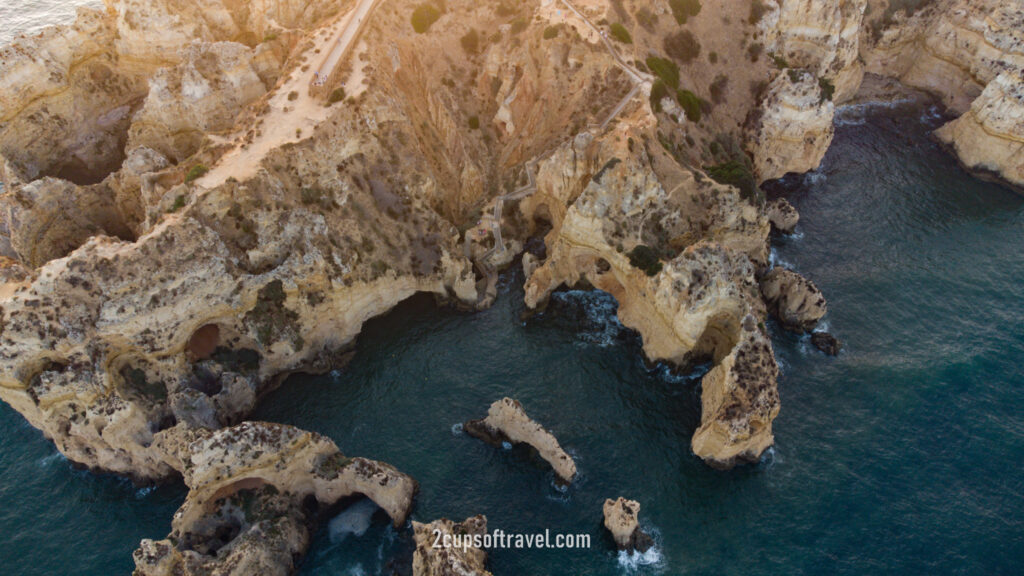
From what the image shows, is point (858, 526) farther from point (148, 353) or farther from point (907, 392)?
point (148, 353)

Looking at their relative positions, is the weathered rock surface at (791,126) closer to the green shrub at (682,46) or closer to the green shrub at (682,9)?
the green shrub at (682,46)

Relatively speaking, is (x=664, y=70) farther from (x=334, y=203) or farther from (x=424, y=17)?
(x=334, y=203)

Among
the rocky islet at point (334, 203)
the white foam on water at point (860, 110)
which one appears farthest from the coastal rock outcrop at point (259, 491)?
the white foam on water at point (860, 110)

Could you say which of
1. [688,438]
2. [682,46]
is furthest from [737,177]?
[688,438]

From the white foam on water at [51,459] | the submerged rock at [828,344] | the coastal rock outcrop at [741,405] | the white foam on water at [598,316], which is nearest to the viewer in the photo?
the coastal rock outcrop at [741,405]

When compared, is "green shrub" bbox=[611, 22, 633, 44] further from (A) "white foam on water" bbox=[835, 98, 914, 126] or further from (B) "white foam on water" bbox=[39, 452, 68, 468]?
(B) "white foam on water" bbox=[39, 452, 68, 468]

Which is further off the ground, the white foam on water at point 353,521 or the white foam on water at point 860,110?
the white foam on water at point 860,110
